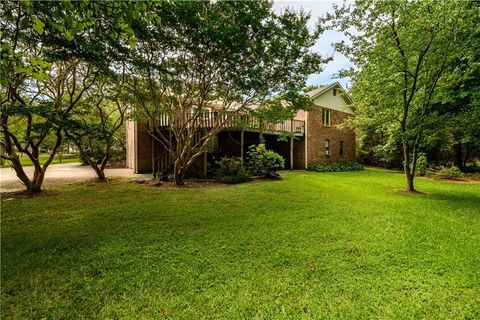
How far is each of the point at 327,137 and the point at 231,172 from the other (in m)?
10.9

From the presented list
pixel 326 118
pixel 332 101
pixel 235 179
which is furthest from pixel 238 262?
pixel 332 101

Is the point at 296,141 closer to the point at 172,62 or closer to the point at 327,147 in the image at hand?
the point at 327,147

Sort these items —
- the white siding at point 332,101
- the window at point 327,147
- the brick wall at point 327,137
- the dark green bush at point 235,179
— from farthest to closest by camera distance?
the window at point 327,147 → the white siding at point 332,101 → the brick wall at point 327,137 → the dark green bush at point 235,179

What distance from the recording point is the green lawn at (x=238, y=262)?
2.48 metres

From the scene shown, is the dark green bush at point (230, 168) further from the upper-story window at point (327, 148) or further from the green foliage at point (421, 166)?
the green foliage at point (421, 166)

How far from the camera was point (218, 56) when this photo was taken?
7.25 metres

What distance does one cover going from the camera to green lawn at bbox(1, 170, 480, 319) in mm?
2477

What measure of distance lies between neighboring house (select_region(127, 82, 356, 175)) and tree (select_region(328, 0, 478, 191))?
4.59 m

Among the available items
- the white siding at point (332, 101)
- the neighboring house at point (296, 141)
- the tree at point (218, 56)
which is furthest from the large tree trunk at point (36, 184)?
the white siding at point (332, 101)

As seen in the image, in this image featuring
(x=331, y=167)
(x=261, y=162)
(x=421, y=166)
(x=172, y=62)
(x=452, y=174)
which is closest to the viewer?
(x=172, y=62)

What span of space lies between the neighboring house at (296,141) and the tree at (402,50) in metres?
4.59

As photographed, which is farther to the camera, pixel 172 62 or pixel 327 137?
pixel 327 137

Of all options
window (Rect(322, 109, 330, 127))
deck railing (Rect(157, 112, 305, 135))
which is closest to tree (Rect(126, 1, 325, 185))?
deck railing (Rect(157, 112, 305, 135))

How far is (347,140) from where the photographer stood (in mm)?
21312
